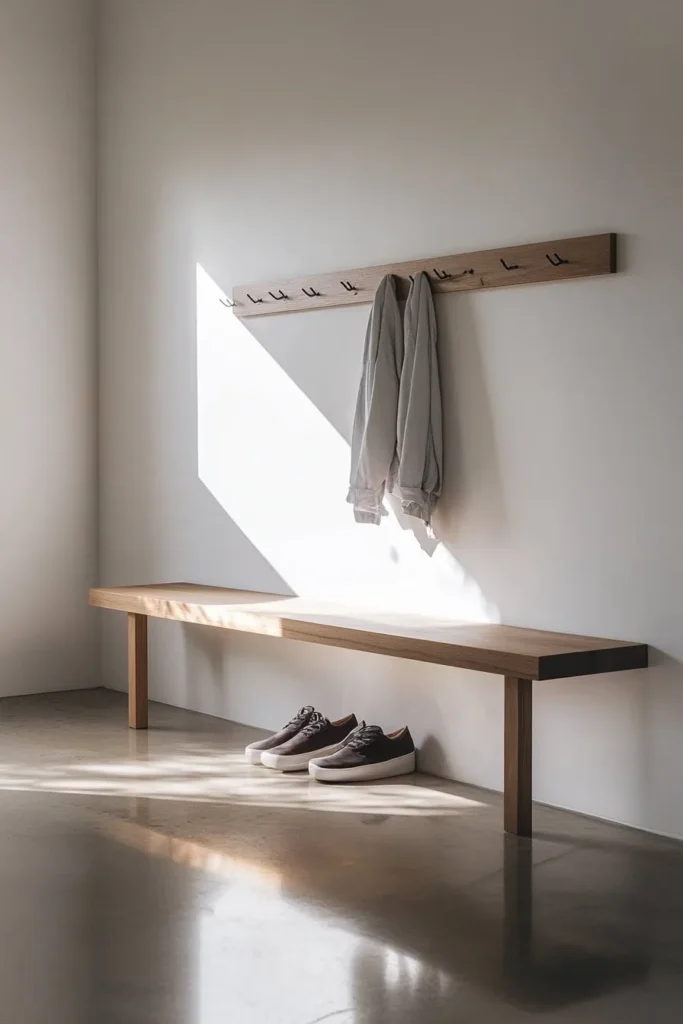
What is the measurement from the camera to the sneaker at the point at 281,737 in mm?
4457

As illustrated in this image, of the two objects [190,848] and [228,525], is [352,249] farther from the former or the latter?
[190,848]

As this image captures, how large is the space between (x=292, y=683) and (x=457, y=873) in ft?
5.80

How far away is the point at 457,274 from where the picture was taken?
164 inches

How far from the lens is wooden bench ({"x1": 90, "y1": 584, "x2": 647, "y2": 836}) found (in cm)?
347

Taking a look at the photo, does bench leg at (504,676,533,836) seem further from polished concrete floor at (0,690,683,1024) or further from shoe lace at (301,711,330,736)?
shoe lace at (301,711,330,736)

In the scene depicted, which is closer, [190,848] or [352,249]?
[190,848]

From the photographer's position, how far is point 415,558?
4398 mm

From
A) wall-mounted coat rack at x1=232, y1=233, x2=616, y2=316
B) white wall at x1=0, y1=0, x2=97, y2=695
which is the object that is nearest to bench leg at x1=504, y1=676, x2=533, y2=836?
wall-mounted coat rack at x1=232, y1=233, x2=616, y2=316

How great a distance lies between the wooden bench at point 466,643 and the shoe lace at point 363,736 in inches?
15.0

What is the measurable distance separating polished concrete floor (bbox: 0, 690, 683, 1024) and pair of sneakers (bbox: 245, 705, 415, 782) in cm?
8

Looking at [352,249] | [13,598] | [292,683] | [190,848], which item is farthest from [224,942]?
[13,598]

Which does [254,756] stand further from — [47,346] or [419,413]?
[47,346]

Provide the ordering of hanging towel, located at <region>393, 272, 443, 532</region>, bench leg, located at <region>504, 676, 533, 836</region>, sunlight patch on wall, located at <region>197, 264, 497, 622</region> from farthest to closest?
sunlight patch on wall, located at <region>197, 264, 497, 622</region> < hanging towel, located at <region>393, 272, 443, 532</region> < bench leg, located at <region>504, 676, 533, 836</region>

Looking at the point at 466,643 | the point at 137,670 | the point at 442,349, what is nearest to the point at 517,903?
the point at 466,643
